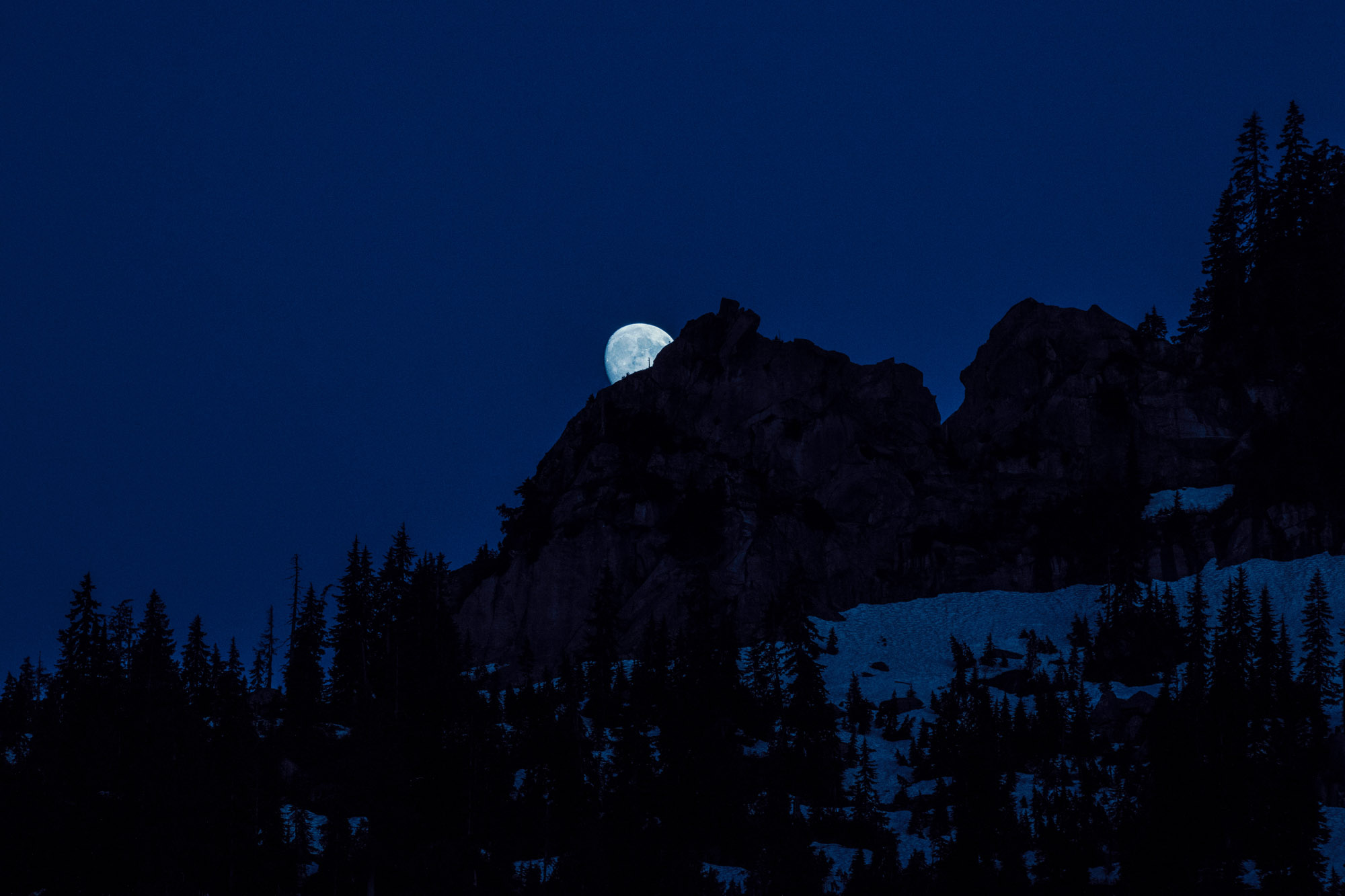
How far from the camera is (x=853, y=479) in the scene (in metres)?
99.4

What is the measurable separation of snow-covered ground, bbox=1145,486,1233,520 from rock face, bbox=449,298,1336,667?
129 cm

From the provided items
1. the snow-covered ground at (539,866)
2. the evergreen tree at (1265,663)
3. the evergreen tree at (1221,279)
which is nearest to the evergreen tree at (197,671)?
the snow-covered ground at (539,866)

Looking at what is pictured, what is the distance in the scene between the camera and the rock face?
90.1 m

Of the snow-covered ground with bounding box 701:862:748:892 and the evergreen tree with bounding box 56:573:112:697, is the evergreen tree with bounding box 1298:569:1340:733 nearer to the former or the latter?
the snow-covered ground with bounding box 701:862:748:892

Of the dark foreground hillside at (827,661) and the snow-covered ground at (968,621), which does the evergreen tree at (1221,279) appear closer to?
the dark foreground hillside at (827,661)

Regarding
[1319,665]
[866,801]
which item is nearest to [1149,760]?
[866,801]

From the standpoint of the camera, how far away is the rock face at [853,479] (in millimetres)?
90125

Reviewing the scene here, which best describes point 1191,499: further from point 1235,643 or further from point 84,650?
point 84,650

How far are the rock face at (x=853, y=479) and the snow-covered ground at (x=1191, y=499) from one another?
50.8 inches

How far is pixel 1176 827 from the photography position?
48.4m

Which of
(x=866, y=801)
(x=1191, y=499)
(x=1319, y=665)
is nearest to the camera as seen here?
(x=866, y=801)

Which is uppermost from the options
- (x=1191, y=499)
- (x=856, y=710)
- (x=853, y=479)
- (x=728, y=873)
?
(x=853, y=479)

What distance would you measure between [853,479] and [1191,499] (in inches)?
1011

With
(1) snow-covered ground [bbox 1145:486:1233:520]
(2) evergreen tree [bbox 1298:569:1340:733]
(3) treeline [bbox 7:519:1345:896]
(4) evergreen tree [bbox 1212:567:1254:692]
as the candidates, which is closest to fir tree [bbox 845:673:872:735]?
(3) treeline [bbox 7:519:1345:896]
